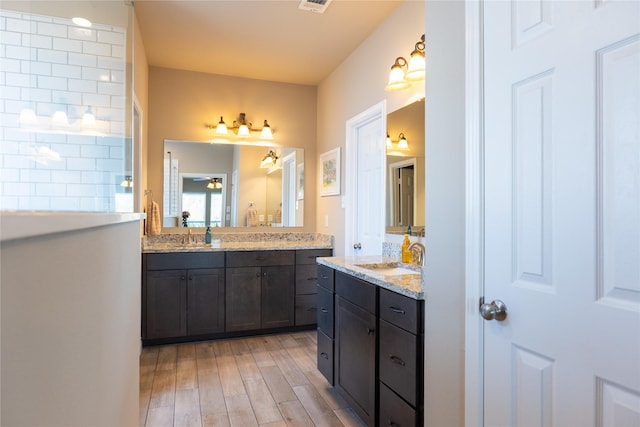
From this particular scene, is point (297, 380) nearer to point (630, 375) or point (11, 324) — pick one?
point (630, 375)

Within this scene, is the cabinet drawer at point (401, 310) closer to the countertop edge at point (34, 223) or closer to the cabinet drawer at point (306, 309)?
the countertop edge at point (34, 223)

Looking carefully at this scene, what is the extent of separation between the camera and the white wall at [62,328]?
1.46 feet

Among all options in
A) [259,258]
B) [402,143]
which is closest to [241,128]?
[259,258]

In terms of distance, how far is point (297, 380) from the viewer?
2666mm

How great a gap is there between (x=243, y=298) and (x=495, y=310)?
2.85 metres

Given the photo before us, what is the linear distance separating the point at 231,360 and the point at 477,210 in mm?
2556

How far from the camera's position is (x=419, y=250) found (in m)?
2.34

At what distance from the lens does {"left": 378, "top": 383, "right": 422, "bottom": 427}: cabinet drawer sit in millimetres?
1602

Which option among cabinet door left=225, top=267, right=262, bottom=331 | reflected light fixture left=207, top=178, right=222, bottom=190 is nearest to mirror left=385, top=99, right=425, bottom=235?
cabinet door left=225, top=267, right=262, bottom=331

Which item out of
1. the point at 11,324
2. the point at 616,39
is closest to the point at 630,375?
the point at 616,39

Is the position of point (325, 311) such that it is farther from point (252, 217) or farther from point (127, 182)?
point (252, 217)

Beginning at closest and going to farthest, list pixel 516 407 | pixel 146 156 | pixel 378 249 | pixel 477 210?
pixel 516 407 → pixel 477 210 → pixel 378 249 → pixel 146 156

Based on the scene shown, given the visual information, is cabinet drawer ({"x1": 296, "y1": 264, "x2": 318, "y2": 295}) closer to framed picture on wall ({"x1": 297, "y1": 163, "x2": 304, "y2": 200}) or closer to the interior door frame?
framed picture on wall ({"x1": 297, "y1": 163, "x2": 304, "y2": 200})

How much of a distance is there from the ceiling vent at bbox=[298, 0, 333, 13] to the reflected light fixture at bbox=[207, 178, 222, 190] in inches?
82.7
